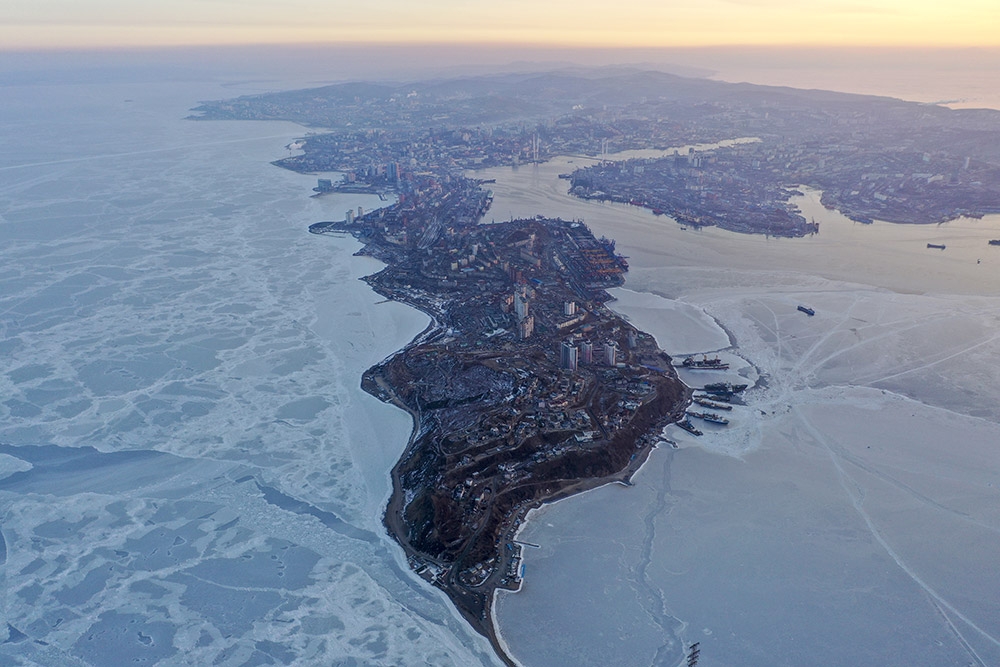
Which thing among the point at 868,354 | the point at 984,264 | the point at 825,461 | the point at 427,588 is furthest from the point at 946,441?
the point at 984,264

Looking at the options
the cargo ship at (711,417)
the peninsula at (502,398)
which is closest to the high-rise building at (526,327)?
the peninsula at (502,398)

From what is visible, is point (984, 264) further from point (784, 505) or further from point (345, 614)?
point (345, 614)

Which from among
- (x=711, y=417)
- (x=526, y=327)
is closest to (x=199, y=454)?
(x=526, y=327)

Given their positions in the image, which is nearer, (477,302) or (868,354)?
(868,354)

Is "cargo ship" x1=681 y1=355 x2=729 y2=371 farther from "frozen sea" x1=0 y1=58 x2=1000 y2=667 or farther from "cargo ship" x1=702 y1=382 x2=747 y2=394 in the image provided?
"cargo ship" x1=702 y1=382 x2=747 y2=394

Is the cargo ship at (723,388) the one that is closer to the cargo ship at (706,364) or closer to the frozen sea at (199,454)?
the cargo ship at (706,364)
